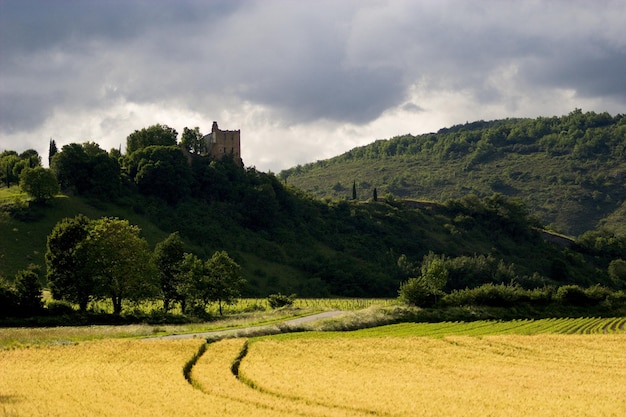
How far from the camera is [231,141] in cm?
16012

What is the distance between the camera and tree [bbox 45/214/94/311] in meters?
70.2

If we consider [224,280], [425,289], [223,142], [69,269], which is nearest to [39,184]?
[69,269]

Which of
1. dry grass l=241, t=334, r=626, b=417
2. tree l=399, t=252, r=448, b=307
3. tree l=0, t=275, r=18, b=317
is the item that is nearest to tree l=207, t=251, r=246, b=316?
tree l=399, t=252, r=448, b=307

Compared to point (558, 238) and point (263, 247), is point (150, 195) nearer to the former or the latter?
point (263, 247)

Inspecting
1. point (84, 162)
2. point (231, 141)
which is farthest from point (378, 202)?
point (84, 162)

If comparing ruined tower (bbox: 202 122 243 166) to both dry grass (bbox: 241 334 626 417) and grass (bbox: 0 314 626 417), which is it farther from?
dry grass (bbox: 241 334 626 417)

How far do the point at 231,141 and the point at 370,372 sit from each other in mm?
127767

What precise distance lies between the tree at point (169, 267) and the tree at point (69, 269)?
26.9 ft

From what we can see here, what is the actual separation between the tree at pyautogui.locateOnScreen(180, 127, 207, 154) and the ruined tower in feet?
11.4

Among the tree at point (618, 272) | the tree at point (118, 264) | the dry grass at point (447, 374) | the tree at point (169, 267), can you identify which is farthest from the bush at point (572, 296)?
the tree at point (618, 272)

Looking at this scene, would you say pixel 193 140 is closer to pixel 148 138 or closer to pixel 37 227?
pixel 148 138

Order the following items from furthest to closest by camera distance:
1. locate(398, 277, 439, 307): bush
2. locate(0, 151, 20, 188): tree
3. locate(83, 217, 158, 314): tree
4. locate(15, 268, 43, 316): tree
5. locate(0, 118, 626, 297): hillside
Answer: locate(0, 151, 20, 188): tree < locate(0, 118, 626, 297): hillside < locate(398, 277, 439, 307): bush < locate(83, 217, 158, 314): tree < locate(15, 268, 43, 316): tree

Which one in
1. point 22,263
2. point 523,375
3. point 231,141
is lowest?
point 523,375

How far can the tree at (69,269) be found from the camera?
7019 centimetres
